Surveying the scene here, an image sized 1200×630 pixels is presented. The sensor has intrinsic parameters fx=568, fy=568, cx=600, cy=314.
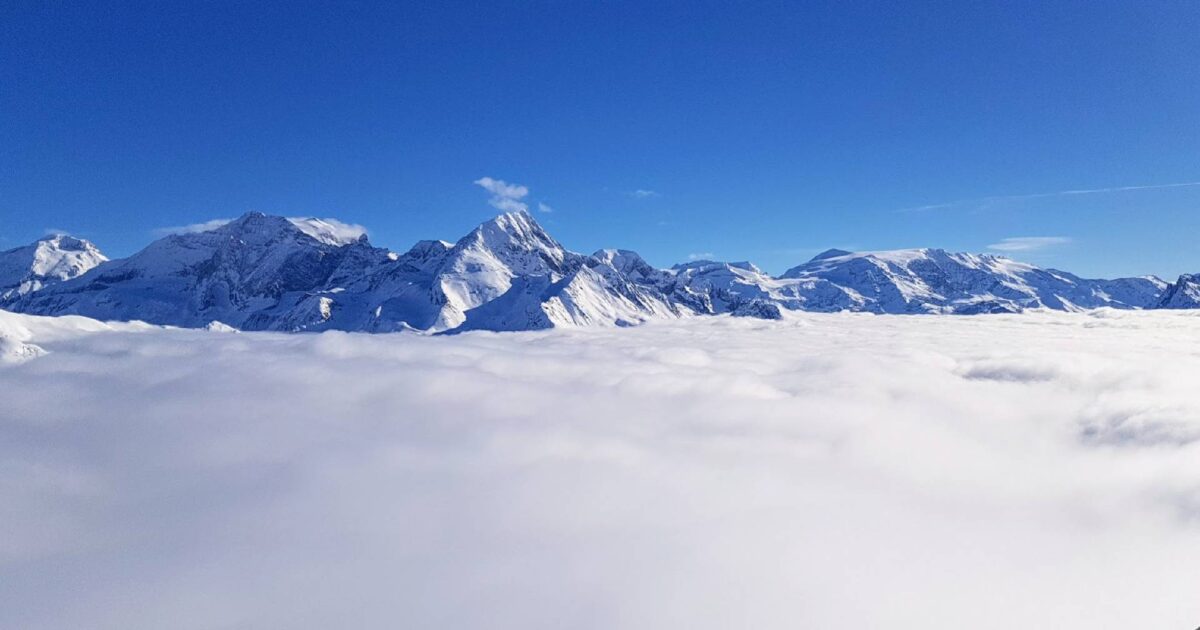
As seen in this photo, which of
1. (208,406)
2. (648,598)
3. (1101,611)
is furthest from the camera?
(208,406)

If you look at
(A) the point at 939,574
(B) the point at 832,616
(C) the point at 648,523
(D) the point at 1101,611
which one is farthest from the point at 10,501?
(D) the point at 1101,611

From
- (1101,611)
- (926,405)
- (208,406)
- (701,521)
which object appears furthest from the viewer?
(926,405)

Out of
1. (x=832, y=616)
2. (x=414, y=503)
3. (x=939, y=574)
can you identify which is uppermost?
(x=414, y=503)

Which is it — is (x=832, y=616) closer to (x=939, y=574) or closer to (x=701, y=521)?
(x=939, y=574)

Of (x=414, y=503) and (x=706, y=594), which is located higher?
(x=414, y=503)

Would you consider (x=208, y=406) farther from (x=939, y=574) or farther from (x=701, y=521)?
(x=939, y=574)

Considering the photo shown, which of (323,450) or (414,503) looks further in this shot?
(323,450)

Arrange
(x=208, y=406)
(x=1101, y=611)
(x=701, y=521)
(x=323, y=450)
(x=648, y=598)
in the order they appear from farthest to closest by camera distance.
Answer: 1. (x=208, y=406)
2. (x=323, y=450)
3. (x=701, y=521)
4. (x=648, y=598)
5. (x=1101, y=611)

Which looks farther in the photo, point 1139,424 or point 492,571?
point 1139,424

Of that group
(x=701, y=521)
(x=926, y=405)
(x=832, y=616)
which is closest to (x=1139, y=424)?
(x=926, y=405)
